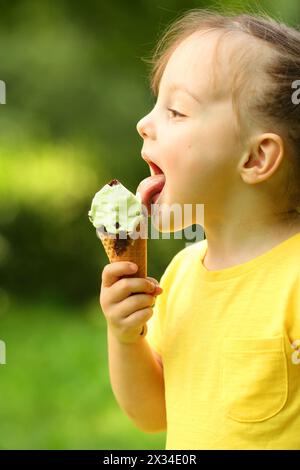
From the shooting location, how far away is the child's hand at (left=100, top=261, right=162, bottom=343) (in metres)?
1.24

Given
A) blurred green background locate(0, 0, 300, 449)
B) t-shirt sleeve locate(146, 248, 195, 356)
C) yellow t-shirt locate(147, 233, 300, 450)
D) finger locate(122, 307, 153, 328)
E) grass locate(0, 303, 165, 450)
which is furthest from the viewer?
blurred green background locate(0, 0, 300, 449)

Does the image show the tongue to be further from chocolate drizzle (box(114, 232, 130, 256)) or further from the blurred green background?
the blurred green background

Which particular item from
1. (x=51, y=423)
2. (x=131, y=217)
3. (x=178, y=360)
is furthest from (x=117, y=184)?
(x=51, y=423)

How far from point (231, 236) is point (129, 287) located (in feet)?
0.57

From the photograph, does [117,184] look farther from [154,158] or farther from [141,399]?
[141,399]

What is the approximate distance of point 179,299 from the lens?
4.30ft

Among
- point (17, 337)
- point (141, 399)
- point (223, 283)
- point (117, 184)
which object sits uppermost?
point (17, 337)

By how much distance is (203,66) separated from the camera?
1224 millimetres

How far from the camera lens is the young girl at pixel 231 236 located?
115 centimetres

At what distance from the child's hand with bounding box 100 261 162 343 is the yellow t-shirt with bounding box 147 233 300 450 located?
64mm

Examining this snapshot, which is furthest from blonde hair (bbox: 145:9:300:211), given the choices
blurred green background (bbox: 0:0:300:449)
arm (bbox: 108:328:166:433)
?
blurred green background (bbox: 0:0:300:449)

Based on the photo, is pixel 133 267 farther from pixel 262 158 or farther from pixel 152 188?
pixel 262 158

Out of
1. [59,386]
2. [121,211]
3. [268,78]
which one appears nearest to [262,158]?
[268,78]

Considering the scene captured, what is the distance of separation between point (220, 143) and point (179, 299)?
0.85ft
